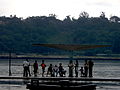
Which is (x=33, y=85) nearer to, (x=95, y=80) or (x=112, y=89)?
(x=112, y=89)

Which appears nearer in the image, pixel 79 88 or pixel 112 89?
pixel 79 88

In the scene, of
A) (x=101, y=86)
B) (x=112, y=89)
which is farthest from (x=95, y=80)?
(x=112, y=89)

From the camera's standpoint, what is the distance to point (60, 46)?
159 feet

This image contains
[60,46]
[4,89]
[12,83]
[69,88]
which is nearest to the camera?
[69,88]

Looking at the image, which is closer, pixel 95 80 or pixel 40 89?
pixel 40 89

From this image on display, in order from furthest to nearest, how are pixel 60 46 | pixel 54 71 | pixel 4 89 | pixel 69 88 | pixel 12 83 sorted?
pixel 54 71
pixel 12 83
pixel 60 46
pixel 4 89
pixel 69 88

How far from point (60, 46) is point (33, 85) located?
26.2 ft

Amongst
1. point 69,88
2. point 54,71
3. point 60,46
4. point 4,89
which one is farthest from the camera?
point 54,71

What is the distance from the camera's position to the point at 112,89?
45.8 m

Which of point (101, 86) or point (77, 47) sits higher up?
point (77, 47)

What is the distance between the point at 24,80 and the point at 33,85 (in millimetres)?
13603

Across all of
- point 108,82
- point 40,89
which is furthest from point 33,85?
point 108,82

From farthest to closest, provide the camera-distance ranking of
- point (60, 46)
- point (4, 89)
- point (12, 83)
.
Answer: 1. point (12, 83)
2. point (60, 46)
3. point (4, 89)

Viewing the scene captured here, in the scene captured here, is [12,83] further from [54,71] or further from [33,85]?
[33,85]
